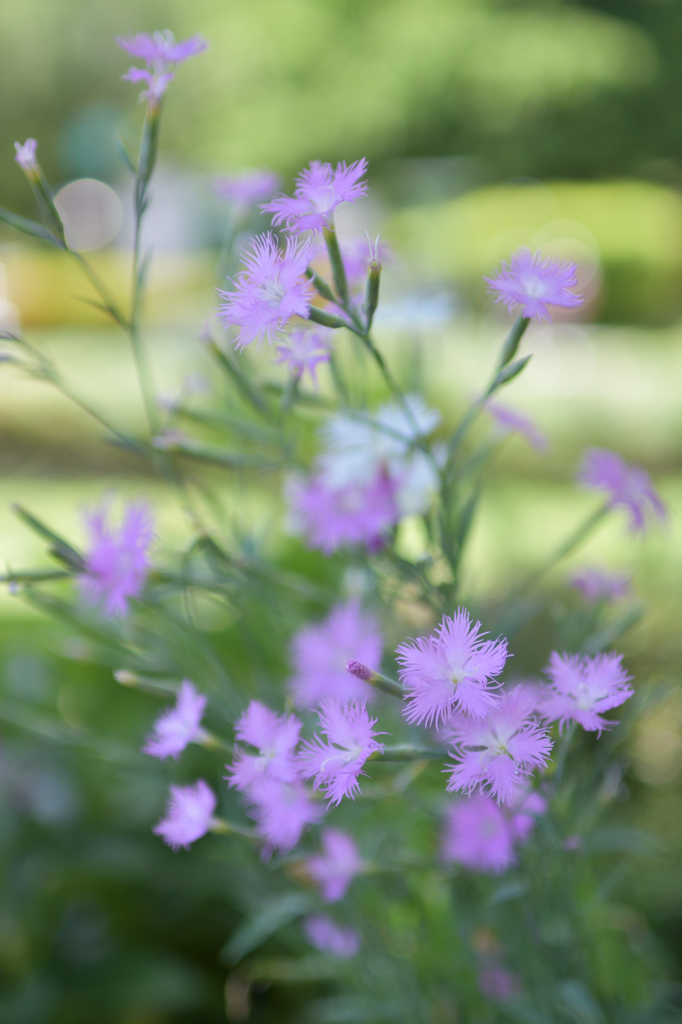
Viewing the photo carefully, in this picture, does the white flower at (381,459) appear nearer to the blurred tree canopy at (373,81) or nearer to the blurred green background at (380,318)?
the blurred green background at (380,318)

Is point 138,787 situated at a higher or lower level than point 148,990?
higher

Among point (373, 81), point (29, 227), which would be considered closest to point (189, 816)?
point (29, 227)

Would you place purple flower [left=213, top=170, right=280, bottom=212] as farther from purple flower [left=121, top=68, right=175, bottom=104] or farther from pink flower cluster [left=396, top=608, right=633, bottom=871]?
pink flower cluster [left=396, top=608, right=633, bottom=871]

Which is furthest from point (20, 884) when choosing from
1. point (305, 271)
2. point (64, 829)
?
point (305, 271)

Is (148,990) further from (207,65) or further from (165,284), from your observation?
(207,65)

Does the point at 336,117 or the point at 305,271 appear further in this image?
the point at 336,117

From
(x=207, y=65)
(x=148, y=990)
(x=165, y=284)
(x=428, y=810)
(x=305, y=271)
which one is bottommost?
(x=148, y=990)

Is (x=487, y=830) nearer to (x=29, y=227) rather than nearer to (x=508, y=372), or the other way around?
(x=508, y=372)
